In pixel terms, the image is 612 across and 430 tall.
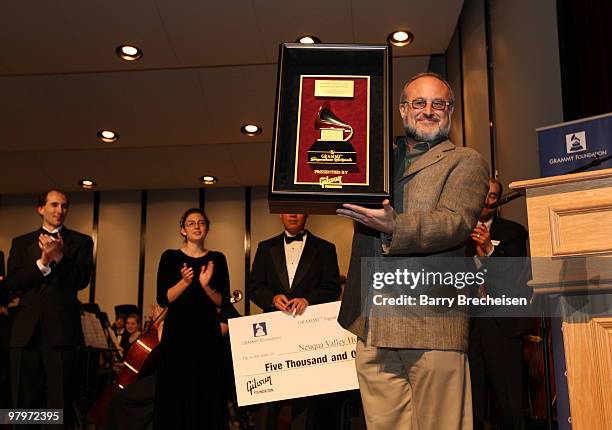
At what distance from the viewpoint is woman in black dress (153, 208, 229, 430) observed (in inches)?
162

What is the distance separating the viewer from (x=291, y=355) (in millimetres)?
3883

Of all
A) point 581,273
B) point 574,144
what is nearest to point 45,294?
point 574,144

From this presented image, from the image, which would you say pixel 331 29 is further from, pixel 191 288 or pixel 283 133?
pixel 283 133

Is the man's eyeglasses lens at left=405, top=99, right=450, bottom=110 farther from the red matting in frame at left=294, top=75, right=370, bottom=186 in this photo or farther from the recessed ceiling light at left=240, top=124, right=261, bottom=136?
the recessed ceiling light at left=240, top=124, right=261, bottom=136

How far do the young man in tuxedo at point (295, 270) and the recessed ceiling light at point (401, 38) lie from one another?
2.35 meters

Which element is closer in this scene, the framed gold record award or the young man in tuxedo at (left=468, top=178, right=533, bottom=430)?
the framed gold record award

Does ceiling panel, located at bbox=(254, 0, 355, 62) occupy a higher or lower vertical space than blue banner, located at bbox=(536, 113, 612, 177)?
higher

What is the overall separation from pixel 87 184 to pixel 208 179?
1768mm

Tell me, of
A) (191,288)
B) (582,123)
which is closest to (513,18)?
(582,123)

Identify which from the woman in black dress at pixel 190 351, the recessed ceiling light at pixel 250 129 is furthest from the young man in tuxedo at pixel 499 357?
the recessed ceiling light at pixel 250 129

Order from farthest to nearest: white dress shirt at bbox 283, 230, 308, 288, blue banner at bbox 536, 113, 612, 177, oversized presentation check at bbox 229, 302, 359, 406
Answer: white dress shirt at bbox 283, 230, 308, 288 < oversized presentation check at bbox 229, 302, 359, 406 < blue banner at bbox 536, 113, 612, 177

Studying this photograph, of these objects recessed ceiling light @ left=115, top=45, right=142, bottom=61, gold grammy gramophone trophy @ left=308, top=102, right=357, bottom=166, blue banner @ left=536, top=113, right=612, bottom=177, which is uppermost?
recessed ceiling light @ left=115, top=45, right=142, bottom=61

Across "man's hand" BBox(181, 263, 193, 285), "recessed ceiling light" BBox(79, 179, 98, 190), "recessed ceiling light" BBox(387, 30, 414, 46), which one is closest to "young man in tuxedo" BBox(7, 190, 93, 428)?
"man's hand" BBox(181, 263, 193, 285)

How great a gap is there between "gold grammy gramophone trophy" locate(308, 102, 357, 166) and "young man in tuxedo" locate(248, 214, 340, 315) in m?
2.35
